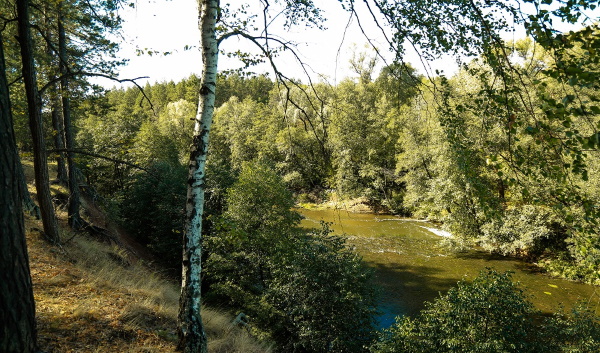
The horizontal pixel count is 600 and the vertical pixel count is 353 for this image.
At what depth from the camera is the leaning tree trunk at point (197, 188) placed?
377 cm

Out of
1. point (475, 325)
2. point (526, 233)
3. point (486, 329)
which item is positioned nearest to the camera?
point (486, 329)

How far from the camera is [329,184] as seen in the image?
3570mm

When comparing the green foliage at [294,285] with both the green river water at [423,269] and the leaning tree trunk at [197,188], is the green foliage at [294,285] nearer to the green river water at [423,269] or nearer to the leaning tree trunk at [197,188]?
the green river water at [423,269]

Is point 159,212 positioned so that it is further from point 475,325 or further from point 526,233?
point 526,233

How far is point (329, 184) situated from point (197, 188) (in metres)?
1.56

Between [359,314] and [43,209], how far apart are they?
8229 mm

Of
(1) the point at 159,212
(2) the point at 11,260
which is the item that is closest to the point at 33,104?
(2) the point at 11,260

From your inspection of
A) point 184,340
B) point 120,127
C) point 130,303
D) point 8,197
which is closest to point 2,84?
point 8,197

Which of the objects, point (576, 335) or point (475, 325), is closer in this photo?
point (475, 325)

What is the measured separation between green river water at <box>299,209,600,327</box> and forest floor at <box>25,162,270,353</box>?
5332 millimetres

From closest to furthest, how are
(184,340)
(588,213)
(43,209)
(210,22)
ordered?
(588,213) → (210,22) → (184,340) → (43,209)

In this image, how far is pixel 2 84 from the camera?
2.15m

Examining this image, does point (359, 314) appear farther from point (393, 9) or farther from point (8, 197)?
point (8, 197)

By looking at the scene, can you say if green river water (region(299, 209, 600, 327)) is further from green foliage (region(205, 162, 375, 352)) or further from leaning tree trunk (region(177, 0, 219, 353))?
leaning tree trunk (region(177, 0, 219, 353))
